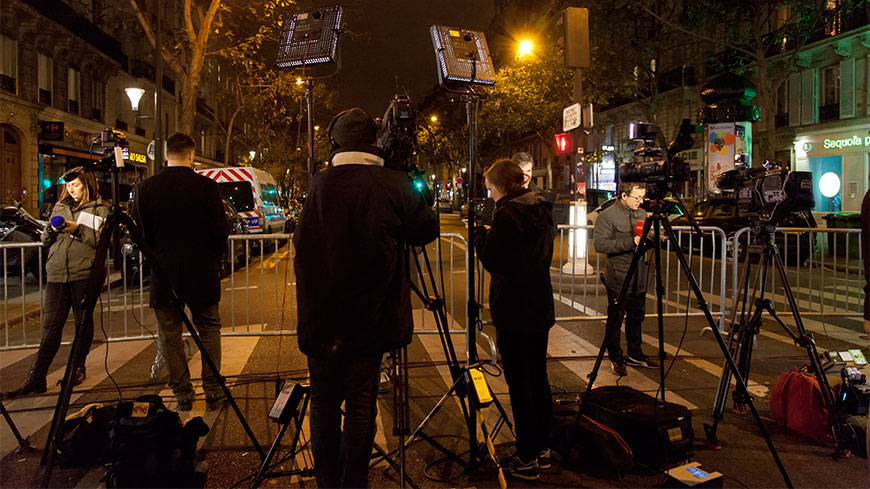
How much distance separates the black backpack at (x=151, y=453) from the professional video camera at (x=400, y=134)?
1834 mm

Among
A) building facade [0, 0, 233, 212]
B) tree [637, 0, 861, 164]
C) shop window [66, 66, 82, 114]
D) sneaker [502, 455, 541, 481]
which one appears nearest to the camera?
sneaker [502, 455, 541, 481]

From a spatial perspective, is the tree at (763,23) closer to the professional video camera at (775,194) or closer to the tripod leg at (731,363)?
the professional video camera at (775,194)

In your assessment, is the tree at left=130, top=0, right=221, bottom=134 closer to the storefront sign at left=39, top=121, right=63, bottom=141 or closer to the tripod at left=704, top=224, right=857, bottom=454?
the storefront sign at left=39, top=121, right=63, bottom=141

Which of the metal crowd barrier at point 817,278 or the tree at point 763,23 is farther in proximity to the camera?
the tree at point 763,23

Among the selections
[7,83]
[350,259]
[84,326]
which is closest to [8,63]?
[7,83]

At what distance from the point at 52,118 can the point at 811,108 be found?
33359 millimetres

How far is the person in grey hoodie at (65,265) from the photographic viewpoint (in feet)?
16.1

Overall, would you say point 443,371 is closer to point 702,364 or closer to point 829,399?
point 702,364

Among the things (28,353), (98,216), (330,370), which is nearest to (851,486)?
(330,370)

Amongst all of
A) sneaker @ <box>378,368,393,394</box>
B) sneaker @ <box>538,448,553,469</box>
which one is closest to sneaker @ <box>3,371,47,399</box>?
sneaker @ <box>378,368,393,394</box>

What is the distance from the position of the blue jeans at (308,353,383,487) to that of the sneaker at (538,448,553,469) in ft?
4.13

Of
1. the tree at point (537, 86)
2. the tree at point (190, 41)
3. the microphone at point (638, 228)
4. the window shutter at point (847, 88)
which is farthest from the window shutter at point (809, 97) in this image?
the microphone at point (638, 228)

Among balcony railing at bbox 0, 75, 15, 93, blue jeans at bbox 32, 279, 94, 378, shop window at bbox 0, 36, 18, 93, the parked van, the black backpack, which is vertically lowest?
the black backpack

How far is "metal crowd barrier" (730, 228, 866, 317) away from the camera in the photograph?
25.8 ft
